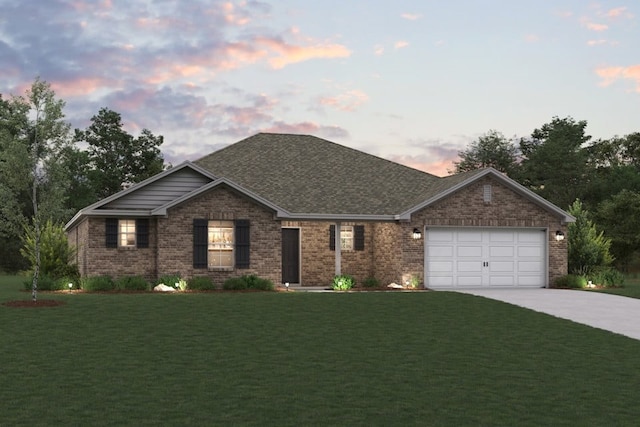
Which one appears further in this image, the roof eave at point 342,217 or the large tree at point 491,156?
the large tree at point 491,156

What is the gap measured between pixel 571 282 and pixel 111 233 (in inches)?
717

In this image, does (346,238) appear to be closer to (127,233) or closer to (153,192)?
(153,192)

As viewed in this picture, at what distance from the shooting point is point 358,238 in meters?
33.7

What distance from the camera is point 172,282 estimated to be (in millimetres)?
28375

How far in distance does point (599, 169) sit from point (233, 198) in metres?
58.9

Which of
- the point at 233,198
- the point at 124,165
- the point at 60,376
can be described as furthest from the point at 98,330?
the point at 124,165

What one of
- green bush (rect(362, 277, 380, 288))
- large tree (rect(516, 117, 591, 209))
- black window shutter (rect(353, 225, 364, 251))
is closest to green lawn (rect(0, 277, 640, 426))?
green bush (rect(362, 277, 380, 288))

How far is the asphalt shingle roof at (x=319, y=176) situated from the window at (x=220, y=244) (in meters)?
2.71

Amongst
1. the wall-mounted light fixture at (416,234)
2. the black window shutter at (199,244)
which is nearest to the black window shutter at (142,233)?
the black window shutter at (199,244)

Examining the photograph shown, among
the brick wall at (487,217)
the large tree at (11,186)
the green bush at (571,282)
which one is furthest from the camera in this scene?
the green bush at (571,282)

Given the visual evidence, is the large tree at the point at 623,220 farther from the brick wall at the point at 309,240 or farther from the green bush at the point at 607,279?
the brick wall at the point at 309,240

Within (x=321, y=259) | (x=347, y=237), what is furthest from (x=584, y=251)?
(x=321, y=259)

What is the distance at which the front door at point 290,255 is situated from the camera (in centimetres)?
3306

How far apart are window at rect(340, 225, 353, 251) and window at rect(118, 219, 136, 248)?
8.77m
